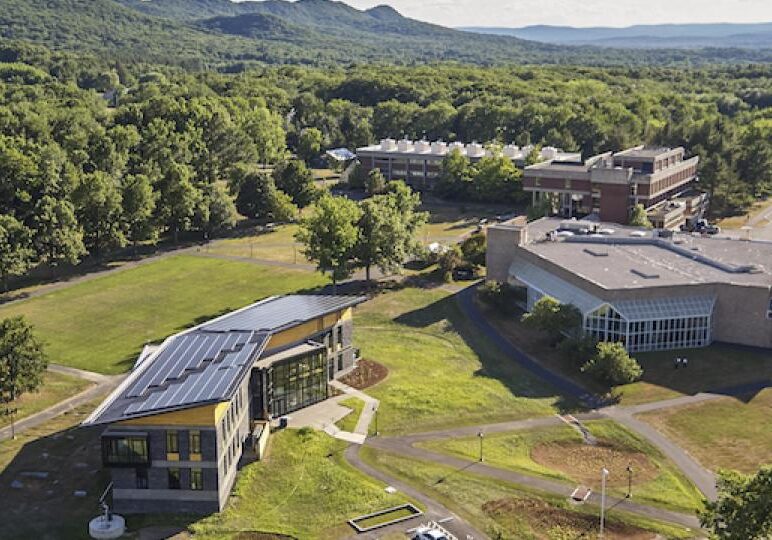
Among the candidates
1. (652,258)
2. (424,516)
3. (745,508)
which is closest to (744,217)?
(652,258)

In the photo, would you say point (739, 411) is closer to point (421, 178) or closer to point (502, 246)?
point (502, 246)

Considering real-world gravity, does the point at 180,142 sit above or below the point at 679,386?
above

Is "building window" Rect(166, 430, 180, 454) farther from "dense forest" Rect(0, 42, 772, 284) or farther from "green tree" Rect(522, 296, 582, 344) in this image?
"dense forest" Rect(0, 42, 772, 284)

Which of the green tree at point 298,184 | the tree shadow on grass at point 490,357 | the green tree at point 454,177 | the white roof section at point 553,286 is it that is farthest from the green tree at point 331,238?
the green tree at point 454,177

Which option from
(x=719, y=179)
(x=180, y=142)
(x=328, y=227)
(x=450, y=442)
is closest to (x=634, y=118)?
(x=719, y=179)

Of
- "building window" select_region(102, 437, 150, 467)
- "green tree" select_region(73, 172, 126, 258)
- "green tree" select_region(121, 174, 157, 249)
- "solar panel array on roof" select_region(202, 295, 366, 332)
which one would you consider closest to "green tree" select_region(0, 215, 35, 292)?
"green tree" select_region(73, 172, 126, 258)

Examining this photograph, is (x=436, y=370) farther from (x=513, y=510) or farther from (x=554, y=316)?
(x=513, y=510)
